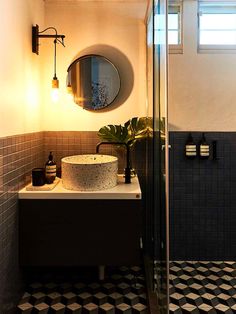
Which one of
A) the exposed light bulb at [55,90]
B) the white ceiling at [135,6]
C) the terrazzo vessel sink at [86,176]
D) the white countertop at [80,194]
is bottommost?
the white countertop at [80,194]

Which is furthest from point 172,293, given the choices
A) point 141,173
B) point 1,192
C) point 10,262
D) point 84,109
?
point 84,109

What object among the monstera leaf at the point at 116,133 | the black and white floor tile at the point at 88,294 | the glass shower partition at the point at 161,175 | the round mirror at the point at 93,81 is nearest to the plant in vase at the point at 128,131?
the monstera leaf at the point at 116,133

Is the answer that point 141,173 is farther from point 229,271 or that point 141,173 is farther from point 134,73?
point 229,271

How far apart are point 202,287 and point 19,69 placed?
84.8 inches

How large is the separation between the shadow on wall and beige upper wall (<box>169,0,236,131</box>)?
39 centimetres

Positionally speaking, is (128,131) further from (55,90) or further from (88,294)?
(88,294)

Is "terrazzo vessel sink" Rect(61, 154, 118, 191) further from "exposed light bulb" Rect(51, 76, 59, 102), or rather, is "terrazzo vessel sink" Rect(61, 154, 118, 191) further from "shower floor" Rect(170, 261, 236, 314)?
"shower floor" Rect(170, 261, 236, 314)

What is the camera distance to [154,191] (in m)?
2.22

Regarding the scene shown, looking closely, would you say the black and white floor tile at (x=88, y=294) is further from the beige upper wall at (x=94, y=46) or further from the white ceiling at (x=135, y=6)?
the white ceiling at (x=135, y=6)

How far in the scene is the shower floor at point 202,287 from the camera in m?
2.25

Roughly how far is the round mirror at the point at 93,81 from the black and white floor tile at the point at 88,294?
1493 millimetres

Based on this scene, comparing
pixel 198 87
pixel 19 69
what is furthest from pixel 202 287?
pixel 19 69

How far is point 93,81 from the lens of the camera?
9.29 feet

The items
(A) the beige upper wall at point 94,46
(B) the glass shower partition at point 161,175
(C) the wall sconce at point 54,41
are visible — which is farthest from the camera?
(A) the beige upper wall at point 94,46
